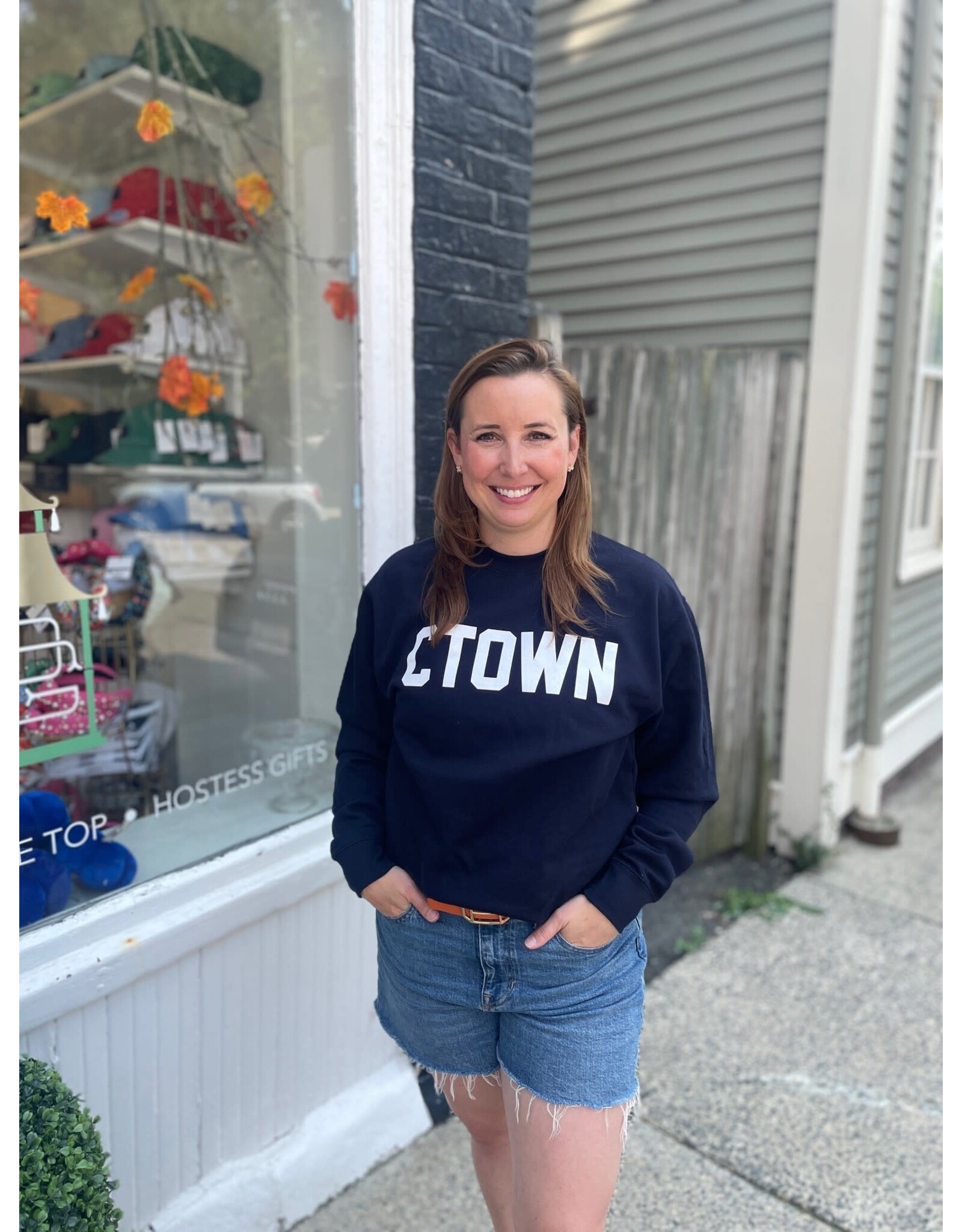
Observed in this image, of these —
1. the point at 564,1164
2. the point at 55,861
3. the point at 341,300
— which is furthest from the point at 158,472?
the point at 564,1164

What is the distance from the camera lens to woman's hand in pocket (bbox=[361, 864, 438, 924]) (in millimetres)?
1456

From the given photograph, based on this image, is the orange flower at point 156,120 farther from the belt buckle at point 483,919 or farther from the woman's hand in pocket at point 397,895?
the belt buckle at point 483,919

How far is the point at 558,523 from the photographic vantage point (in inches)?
58.9

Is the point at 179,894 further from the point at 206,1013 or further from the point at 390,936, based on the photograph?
the point at 390,936

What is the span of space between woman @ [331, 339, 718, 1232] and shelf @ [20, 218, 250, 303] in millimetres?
1774

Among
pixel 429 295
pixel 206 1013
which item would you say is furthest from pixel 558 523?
pixel 206 1013

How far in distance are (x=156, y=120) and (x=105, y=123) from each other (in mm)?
553

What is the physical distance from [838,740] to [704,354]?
5.62 ft

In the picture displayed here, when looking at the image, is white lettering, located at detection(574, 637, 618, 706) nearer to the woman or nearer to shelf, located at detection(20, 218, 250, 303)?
the woman

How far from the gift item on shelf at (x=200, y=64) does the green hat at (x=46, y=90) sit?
0.40 metres

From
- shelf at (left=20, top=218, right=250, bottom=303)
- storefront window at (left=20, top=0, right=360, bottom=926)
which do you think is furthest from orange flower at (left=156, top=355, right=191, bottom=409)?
shelf at (left=20, top=218, right=250, bottom=303)

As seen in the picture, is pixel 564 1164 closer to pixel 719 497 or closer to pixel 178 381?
pixel 178 381

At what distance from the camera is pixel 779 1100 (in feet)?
8.32

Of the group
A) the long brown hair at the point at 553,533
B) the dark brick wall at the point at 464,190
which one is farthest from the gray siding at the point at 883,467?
the long brown hair at the point at 553,533
